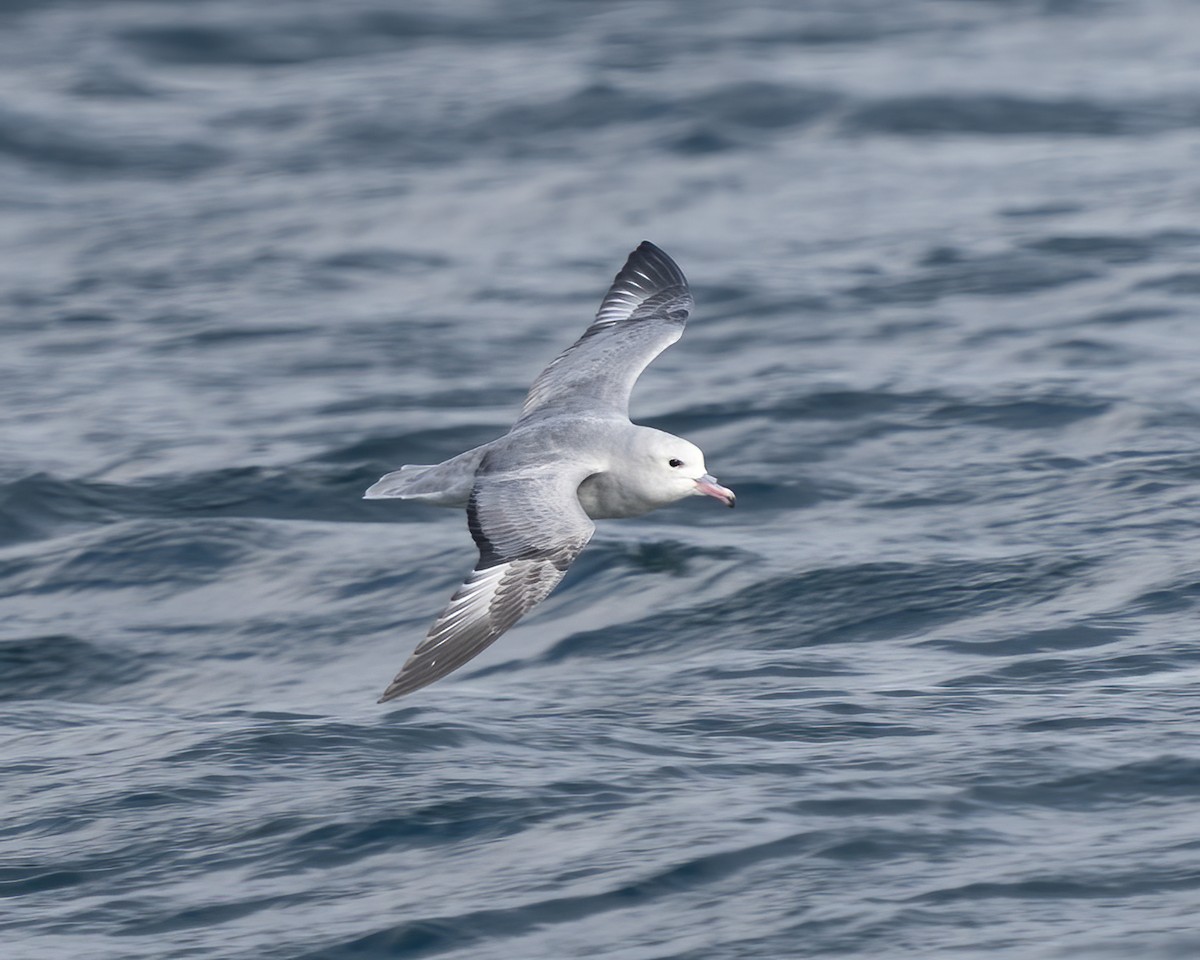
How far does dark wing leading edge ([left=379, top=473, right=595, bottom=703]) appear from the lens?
24.9 ft

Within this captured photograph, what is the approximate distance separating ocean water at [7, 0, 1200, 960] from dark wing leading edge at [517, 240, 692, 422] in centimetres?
117

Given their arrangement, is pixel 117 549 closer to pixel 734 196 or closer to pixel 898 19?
pixel 734 196

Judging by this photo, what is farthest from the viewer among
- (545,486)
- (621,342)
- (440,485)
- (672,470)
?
(621,342)

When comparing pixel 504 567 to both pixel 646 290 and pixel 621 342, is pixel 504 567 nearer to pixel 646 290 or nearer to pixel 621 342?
pixel 621 342

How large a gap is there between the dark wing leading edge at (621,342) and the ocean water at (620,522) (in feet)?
3.83

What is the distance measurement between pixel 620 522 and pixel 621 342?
1680 millimetres

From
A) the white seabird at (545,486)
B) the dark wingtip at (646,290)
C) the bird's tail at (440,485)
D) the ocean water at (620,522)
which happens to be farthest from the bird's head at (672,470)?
the dark wingtip at (646,290)

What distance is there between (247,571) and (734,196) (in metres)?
7.55

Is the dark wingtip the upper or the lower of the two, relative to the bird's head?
upper

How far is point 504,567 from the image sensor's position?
7.92 m

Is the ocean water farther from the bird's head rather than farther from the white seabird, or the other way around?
the bird's head

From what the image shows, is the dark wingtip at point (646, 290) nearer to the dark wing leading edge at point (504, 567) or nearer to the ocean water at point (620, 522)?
the ocean water at point (620, 522)

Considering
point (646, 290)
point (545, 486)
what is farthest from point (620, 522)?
point (545, 486)

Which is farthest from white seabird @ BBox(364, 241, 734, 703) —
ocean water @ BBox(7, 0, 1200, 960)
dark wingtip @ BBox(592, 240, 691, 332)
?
A: ocean water @ BBox(7, 0, 1200, 960)
